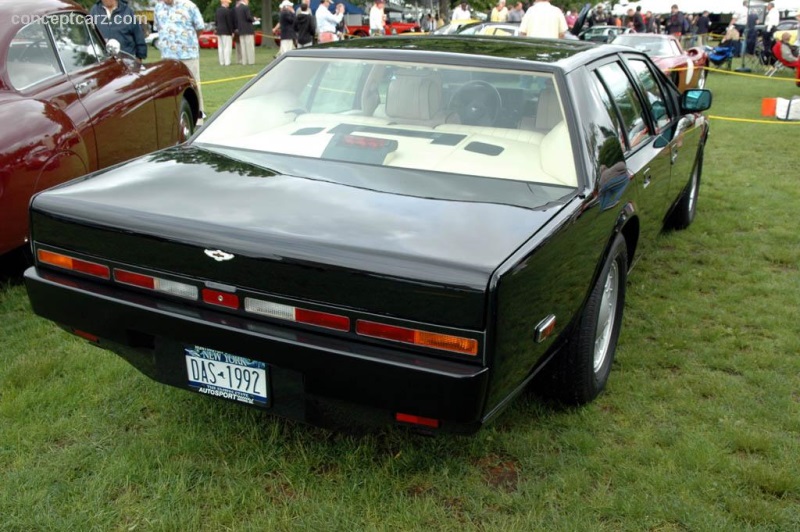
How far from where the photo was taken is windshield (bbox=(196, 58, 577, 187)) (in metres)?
2.94

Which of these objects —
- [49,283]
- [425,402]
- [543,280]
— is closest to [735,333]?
[543,280]

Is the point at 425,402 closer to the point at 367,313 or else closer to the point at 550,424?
the point at 367,313

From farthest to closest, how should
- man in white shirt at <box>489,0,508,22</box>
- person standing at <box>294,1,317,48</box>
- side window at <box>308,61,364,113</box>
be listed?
man in white shirt at <box>489,0,508,22</box> < person standing at <box>294,1,317,48</box> < side window at <box>308,61,364,113</box>

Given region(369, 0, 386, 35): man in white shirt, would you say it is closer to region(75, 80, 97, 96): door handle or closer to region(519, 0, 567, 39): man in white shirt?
region(519, 0, 567, 39): man in white shirt

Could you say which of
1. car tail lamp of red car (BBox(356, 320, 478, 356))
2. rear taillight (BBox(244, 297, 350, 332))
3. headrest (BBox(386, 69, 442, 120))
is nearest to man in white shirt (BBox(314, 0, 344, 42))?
headrest (BBox(386, 69, 442, 120))

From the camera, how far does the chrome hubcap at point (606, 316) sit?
323cm

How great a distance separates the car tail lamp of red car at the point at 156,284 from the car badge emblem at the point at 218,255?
0.14 metres

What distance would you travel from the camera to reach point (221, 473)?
267 centimetres

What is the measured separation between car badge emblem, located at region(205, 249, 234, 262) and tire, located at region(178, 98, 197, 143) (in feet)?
14.8

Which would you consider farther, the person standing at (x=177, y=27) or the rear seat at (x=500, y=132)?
the person standing at (x=177, y=27)

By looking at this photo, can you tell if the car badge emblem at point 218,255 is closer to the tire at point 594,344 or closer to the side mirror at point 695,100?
the tire at point 594,344

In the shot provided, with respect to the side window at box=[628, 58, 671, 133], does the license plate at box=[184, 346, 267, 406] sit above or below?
below

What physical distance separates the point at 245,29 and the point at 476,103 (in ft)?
63.2

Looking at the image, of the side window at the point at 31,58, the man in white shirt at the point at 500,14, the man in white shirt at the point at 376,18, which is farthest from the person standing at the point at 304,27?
the side window at the point at 31,58
